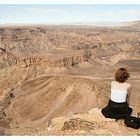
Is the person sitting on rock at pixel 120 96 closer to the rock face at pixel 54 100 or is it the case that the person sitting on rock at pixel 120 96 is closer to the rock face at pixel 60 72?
the rock face at pixel 60 72

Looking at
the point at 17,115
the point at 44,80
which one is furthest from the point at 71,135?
the point at 44,80

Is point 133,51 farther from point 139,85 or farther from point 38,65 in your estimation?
point 139,85

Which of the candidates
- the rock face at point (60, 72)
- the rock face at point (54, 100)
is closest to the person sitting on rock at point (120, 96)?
the rock face at point (60, 72)

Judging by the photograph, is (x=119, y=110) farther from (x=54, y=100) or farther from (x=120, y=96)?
(x=54, y=100)

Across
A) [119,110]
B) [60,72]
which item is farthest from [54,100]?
[119,110]

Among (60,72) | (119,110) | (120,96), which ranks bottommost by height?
(60,72)

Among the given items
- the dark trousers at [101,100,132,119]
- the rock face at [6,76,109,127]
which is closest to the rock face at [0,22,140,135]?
the rock face at [6,76,109,127]

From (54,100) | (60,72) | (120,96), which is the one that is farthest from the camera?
(60,72)

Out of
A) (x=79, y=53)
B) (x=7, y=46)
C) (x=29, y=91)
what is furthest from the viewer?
(x=7, y=46)
